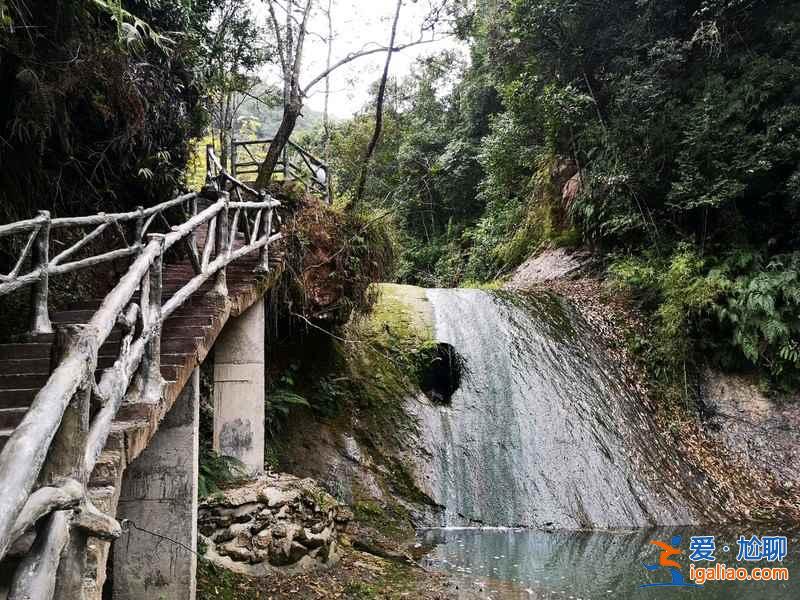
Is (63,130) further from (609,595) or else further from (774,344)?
(774,344)

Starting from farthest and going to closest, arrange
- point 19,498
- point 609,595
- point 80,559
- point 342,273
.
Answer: point 342,273
point 609,595
point 80,559
point 19,498

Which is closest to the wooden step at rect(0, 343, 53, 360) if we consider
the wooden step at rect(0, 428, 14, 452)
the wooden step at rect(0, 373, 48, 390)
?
the wooden step at rect(0, 373, 48, 390)

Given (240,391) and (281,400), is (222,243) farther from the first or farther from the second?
(281,400)

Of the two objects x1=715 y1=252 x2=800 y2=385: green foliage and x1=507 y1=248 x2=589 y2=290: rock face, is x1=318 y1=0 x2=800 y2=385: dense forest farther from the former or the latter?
x1=507 y1=248 x2=589 y2=290: rock face

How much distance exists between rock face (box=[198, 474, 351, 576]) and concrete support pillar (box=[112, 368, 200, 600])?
2.45ft

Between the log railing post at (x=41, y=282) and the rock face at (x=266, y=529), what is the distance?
2456 millimetres

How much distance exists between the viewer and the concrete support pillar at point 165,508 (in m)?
4.66

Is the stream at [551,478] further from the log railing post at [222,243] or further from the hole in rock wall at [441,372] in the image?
the log railing post at [222,243]

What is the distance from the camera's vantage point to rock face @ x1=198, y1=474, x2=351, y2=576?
18.2 feet

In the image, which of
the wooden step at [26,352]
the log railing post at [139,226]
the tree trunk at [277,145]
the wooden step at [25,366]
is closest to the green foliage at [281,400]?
the tree trunk at [277,145]

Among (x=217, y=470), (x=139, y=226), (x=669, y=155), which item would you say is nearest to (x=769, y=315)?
(x=669, y=155)

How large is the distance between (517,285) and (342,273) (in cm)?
839

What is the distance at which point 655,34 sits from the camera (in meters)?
13.4

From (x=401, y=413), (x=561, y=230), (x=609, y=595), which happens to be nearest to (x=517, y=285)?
(x=561, y=230)
